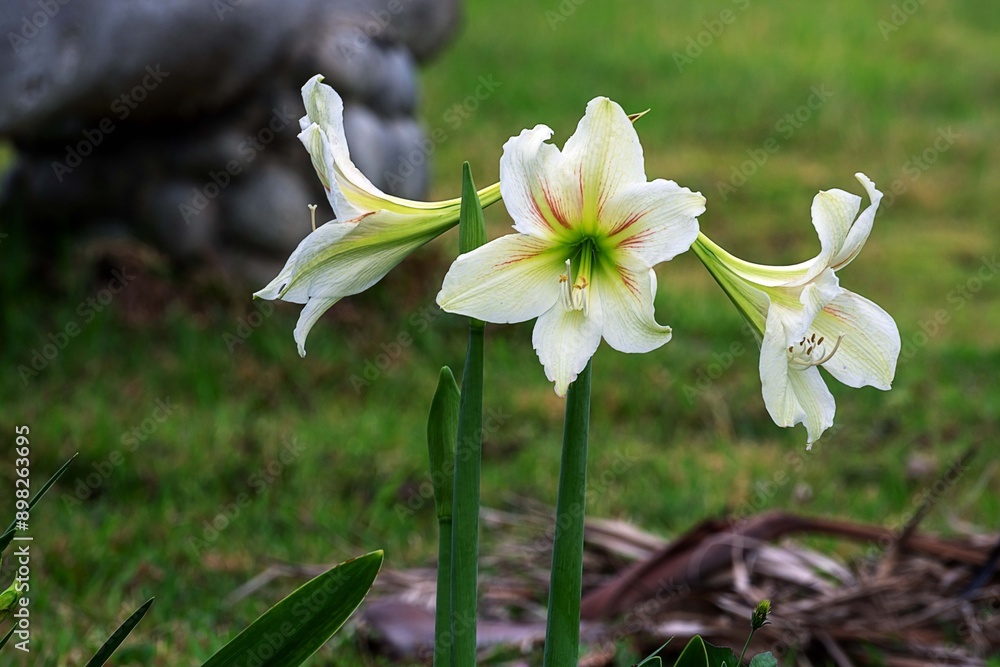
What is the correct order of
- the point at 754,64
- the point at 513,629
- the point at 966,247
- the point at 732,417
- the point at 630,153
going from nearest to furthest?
the point at 630,153 → the point at 513,629 → the point at 732,417 → the point at 966,247 → the point at 754,64

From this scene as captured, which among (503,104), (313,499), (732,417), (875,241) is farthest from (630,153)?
(503,104)

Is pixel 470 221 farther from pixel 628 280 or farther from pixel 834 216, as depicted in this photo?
pixel 834 216

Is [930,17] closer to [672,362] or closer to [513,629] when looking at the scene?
[672,362]

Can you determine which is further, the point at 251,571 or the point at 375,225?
the point at 251,571

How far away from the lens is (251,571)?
284cm

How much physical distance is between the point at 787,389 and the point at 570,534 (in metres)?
0.27

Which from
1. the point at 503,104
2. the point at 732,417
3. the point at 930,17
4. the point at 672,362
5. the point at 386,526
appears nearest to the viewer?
the point at 386,526

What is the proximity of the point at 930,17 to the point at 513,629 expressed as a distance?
31.4ft

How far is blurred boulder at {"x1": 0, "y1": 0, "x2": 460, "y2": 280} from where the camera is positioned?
419 cm

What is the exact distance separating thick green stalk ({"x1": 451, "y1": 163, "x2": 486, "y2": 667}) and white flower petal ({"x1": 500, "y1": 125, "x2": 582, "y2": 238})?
46 millimetres

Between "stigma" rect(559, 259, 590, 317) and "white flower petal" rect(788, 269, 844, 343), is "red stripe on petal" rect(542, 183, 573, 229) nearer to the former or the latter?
"stigma" rect(559, 259, 590, 317)

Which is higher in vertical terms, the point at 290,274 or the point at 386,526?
the point at 290,274

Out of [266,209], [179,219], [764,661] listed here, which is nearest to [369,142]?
[266,209]

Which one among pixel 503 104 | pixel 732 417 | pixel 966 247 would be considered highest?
pixel 503 104
